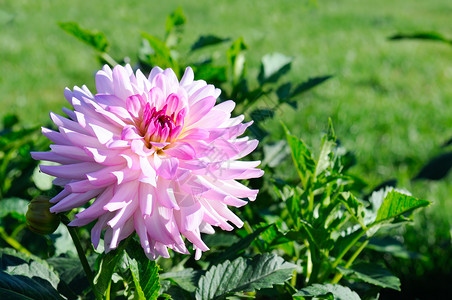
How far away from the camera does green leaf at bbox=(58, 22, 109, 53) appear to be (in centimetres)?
112

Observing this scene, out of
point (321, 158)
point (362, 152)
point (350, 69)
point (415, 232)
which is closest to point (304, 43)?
point (350, 69)

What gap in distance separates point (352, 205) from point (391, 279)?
159 mm

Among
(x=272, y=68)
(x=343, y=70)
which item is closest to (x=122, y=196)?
(x=272, y=68)

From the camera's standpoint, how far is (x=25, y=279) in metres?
0.76

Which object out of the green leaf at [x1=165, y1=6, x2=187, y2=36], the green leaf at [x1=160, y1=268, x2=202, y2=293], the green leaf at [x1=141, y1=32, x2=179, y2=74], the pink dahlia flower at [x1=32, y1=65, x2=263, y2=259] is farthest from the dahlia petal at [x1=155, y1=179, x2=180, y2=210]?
the green leaf at [x1=165, y1=6, x2=187, y2=36]

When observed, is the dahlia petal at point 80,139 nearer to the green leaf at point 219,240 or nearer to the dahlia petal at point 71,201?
the dahlia petal at point 71,201

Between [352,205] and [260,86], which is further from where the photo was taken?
[260,86]

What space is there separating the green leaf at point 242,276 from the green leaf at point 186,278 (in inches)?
1.7

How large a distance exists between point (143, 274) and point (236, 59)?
0.69 metres

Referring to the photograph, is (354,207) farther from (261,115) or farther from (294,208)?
(261,115)

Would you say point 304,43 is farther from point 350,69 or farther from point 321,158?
point 321,158

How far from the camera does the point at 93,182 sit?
2.09ft

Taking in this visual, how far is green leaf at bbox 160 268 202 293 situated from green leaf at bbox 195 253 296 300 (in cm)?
4

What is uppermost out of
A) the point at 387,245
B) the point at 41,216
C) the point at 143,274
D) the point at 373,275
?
the point at 41,216
